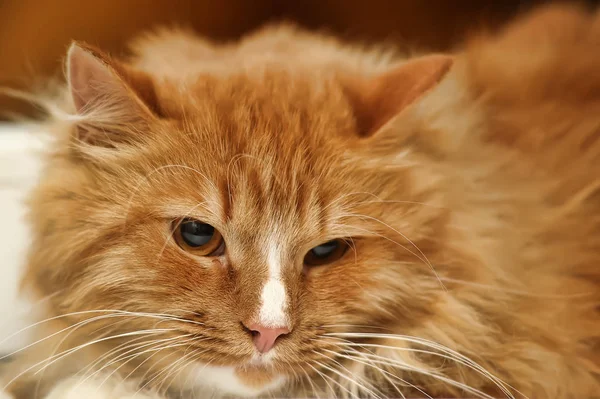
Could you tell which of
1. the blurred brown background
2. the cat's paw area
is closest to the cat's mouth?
the cat's paw area

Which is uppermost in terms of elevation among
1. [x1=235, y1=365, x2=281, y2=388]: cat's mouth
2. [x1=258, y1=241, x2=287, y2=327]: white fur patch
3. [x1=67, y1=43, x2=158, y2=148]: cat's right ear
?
[x1=67, y1=43, x2=158, y2=148]: cat's right ear

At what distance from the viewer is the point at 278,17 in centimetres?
159

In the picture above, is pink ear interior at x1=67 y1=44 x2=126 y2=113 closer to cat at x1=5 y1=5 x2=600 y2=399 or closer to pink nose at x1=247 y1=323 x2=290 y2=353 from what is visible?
cat at x1=5 y1=5 x2=600 y2=399

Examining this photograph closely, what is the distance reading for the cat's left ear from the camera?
93 cm

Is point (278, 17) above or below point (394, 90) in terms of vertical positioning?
above

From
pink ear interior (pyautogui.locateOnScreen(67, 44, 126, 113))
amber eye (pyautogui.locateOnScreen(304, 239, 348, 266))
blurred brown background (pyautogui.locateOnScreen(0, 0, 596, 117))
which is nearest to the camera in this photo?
pink ear interior (pyautogui.locateOnScreen(67, 44, 126, 113))

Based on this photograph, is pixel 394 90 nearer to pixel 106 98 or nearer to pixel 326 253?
pixel 326 253

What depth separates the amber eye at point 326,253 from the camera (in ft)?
3.13

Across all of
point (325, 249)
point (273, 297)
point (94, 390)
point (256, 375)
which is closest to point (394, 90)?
point (325, 249)

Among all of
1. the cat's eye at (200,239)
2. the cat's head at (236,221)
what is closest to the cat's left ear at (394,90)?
the cat's head at (236,221)

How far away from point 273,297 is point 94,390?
1.14 ft

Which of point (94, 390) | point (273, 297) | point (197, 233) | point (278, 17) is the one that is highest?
point (278, 17)

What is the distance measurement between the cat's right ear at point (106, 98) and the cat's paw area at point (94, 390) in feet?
1.29

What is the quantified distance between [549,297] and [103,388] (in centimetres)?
78
